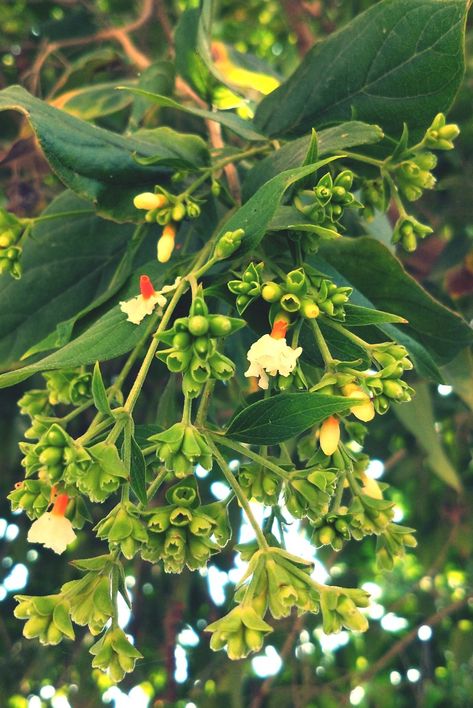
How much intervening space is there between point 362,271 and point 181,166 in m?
0.23

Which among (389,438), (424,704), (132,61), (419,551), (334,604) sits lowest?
(424,704)

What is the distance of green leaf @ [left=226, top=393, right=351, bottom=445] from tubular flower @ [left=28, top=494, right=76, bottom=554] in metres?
0.16

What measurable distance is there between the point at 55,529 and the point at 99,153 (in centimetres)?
40

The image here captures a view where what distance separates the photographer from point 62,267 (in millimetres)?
1041

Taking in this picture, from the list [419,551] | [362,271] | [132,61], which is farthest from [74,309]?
[419,551]

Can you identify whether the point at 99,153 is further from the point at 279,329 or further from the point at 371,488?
the point at 371,488

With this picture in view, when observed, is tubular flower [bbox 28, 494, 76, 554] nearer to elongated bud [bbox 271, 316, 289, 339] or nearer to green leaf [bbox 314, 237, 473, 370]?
elongated bud [bbox 271, 316, 289, 339]

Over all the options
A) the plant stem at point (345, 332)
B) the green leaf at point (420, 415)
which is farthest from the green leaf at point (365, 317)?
the green leaf at point (420, 415)

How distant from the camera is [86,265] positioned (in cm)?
105

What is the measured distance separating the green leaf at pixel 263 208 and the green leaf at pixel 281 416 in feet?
0.45

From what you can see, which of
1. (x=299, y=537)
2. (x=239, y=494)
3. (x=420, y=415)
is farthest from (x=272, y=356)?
(x=299, y=537)

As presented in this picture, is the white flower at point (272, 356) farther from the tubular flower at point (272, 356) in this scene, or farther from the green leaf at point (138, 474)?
the green leaf at point (138, 474)

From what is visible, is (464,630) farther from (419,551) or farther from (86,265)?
(86,265)

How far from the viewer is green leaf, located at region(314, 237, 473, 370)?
35.9 inches
